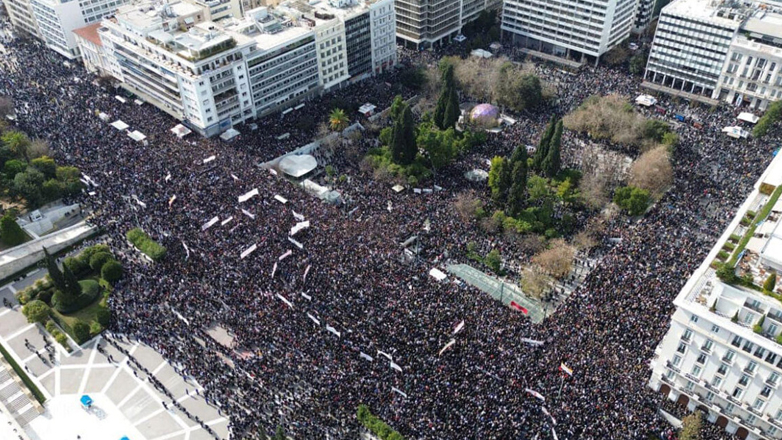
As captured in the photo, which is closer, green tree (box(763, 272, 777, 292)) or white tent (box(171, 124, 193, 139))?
green tree (box(763, 272, 777, 292))

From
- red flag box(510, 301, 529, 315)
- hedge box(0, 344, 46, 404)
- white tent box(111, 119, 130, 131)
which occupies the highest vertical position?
white tent box(111, 119, 130, 131)

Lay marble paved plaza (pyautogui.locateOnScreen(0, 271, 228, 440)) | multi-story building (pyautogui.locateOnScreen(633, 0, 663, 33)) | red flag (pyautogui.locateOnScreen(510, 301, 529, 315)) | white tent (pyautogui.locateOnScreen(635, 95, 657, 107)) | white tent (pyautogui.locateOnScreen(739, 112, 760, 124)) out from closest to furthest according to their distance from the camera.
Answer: marble paved plaza (pyautogui.locateOnScreen(0, 271, 228, 440)) < red flag (pyautogui.locateOnScreen(510, 301, 529, 315)) < white tent (pyautogui.locateOnScreen(739, 112, 760, 124)) < white tent (pyautogui.locateOnScreen(635, 95, 657, 107)) < multi-story building (pyautogui.locateOnScreen(633, 0, 663, 33))

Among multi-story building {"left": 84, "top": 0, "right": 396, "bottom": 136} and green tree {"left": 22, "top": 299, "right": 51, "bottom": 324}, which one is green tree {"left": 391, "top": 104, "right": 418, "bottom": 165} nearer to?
multi-story building {"left": 84, "top": 0, "right": 396, "bottom": 136}

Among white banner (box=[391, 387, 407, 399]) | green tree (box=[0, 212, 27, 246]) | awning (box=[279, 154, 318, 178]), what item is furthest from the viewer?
awning (box=[279, 154, 318, 178])

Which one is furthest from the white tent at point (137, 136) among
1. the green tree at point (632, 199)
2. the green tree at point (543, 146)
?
the green tree at point (632, 199)

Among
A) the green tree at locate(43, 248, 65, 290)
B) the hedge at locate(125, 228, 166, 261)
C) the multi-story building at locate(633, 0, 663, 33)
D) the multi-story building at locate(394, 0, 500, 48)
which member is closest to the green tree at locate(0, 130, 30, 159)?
the hedge at locate(125, 228, 166, 261)

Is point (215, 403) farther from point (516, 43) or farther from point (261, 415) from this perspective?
point (516, 43)

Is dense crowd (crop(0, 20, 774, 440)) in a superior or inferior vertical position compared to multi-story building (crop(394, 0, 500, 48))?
inferior
